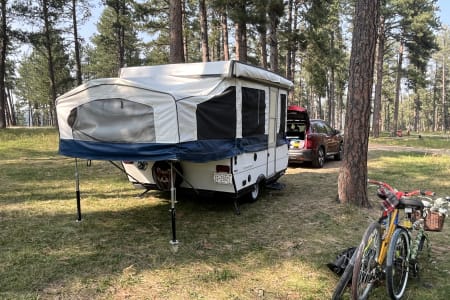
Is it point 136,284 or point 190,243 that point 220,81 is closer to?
point 190,243

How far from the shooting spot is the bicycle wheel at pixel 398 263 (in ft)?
10.3

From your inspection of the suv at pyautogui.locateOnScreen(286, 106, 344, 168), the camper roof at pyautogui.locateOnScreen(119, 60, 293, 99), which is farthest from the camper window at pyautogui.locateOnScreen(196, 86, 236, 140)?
the suv at pyautogui.locateOnScreen(286, 106, 344, 168)

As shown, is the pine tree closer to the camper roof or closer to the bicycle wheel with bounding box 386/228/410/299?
Answer: the camper roof

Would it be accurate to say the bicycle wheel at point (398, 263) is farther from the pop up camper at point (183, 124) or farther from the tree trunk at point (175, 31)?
the tree trunk at point (175, 31)

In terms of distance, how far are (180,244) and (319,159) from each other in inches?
293

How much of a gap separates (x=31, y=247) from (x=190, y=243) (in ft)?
6.66

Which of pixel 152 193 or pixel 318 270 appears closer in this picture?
pixel 318 270

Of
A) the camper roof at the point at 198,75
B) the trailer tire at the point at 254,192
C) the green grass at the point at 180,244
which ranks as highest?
the camper roof at the point at 198,75

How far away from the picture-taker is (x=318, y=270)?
4.02 meters

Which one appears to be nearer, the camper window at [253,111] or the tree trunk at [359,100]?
the tree trunk at [359,100]

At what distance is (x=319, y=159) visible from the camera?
1117 centimetres

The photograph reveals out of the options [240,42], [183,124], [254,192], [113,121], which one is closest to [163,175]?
[113,121]

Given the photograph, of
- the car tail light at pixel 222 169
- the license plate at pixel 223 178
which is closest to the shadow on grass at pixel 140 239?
the license plate at pixel 223 178

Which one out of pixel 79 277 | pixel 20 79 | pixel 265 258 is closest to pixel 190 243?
pixel 265 258
